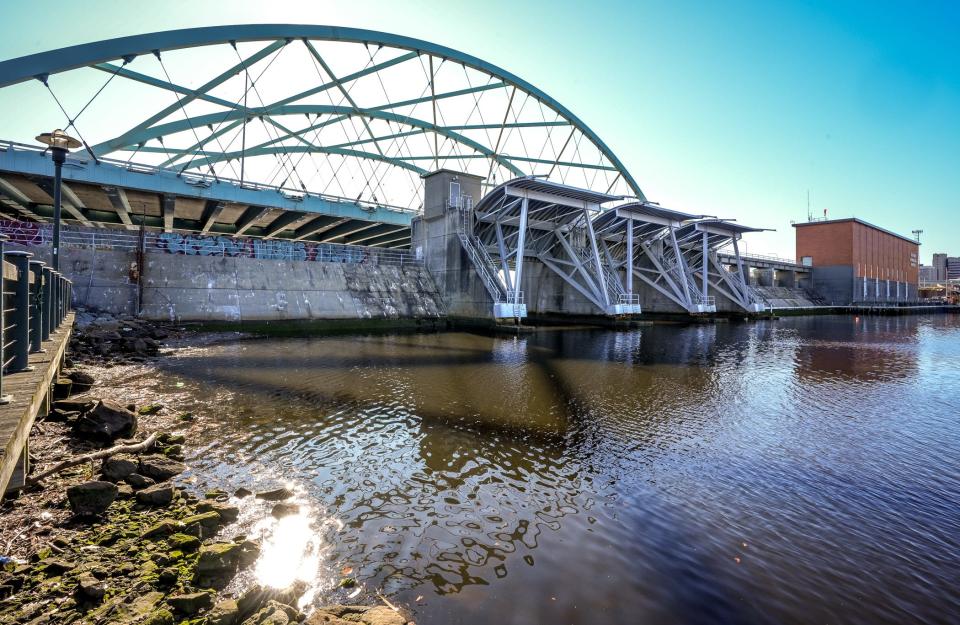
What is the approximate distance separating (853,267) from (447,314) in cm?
8182

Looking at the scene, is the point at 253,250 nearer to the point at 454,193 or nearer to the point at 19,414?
the point at 454,193

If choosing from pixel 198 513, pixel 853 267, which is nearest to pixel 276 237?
pixel 198 513

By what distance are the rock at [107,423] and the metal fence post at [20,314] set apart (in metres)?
1.54

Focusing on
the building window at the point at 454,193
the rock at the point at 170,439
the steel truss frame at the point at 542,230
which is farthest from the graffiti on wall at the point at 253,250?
the rock at the point at 170,439

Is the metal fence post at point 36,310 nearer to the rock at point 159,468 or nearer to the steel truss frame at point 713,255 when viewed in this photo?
the rock at point 159,468

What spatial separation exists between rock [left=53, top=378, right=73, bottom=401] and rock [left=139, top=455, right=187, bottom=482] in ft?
13.6

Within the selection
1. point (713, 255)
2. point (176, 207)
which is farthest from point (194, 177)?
point (713, 255)

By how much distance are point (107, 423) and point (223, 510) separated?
355 cm

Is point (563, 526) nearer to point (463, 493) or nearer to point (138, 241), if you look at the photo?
point (463, 493)

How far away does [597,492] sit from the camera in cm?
608

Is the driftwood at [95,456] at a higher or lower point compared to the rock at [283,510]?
higher

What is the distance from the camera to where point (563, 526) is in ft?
17.0

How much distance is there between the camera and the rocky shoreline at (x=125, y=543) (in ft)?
11.6

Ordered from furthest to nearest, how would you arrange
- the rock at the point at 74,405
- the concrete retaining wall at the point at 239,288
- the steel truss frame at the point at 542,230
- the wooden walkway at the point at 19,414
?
the steel truss frame at the point at 542,230 < the concrete retaining wall at the point at 239,288 < the rock at the point at 74,405 < the wooden walkway at the point at 19,414
